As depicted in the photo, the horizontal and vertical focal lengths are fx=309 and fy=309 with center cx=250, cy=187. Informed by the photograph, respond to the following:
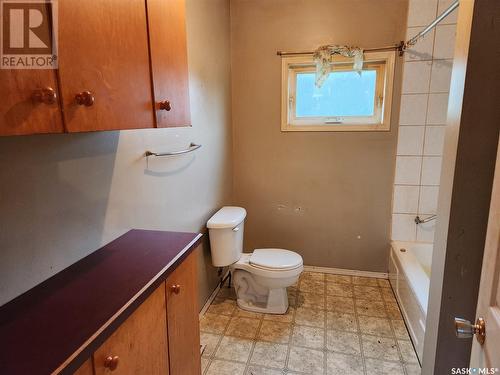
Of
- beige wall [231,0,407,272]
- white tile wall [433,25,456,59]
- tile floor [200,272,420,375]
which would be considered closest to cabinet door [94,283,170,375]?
tile floor [200,272,420,375]

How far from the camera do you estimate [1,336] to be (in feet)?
2.47

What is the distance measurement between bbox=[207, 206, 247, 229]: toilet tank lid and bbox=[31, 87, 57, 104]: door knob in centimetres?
164

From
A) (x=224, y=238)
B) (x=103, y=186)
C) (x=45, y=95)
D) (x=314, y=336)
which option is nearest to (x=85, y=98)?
(x=45, y=95)

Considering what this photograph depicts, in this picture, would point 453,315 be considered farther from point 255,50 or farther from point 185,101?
point 255,50

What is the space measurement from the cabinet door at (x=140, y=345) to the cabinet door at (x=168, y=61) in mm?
642

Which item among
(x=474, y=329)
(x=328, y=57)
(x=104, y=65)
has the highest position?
(x=328, y=57)

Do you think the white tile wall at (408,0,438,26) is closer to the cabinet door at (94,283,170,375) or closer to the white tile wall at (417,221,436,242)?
the white tile wall at (417,221,436,242)

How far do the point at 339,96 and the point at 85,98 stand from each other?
2.36m

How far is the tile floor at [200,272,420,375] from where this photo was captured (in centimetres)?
183

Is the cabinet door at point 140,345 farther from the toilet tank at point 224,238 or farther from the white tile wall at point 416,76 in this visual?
the white tile wall at point 416,76

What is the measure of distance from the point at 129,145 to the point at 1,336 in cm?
87

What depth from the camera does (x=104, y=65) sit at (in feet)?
2.81

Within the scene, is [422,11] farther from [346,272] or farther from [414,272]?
[346,272]

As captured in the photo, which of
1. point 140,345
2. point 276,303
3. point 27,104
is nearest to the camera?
point 27,104
